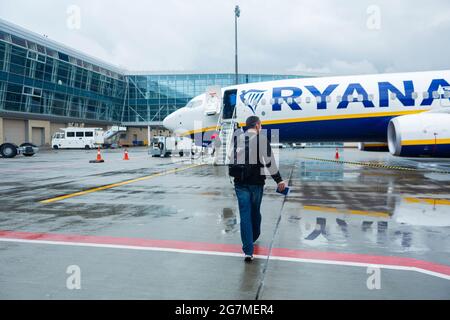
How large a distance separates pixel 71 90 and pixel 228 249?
69.7 meters

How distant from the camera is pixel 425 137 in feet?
47.1

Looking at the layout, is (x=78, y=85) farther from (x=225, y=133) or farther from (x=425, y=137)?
(x=425, y=137)

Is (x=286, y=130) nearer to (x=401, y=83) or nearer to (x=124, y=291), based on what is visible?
(x=401, y=83)

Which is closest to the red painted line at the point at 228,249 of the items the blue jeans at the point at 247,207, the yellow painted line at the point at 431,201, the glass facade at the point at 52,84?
the blue jeans at the point at 247,207

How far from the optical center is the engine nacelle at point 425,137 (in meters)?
14.3

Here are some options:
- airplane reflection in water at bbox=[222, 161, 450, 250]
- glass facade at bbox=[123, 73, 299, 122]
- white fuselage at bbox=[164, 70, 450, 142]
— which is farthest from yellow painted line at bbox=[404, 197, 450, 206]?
glass facade at bbox=[123, 73, 299, 122]

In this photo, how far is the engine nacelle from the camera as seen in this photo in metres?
14.3

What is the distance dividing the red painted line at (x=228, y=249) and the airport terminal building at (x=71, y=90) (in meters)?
55.2

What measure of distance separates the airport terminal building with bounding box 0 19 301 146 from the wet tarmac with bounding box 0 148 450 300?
172 feet

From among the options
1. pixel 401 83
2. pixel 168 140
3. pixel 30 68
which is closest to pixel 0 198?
pixel 401 83

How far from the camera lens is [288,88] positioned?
727 inches

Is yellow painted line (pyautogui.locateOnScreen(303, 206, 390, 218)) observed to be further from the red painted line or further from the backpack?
the backpack

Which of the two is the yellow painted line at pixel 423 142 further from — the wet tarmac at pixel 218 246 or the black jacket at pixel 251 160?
the black jacket at pixel 251 160

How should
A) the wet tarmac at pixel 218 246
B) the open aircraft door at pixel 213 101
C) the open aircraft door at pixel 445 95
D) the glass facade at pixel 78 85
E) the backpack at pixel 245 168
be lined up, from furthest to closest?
1. the glass facade at pixel 78 85
2. the open aircraft door at pixel 213 101
3. the open aircraft door at pixel 445 95
4. the backpack at pixel 245 168
5. the wet tarmac at pixel 218 246
